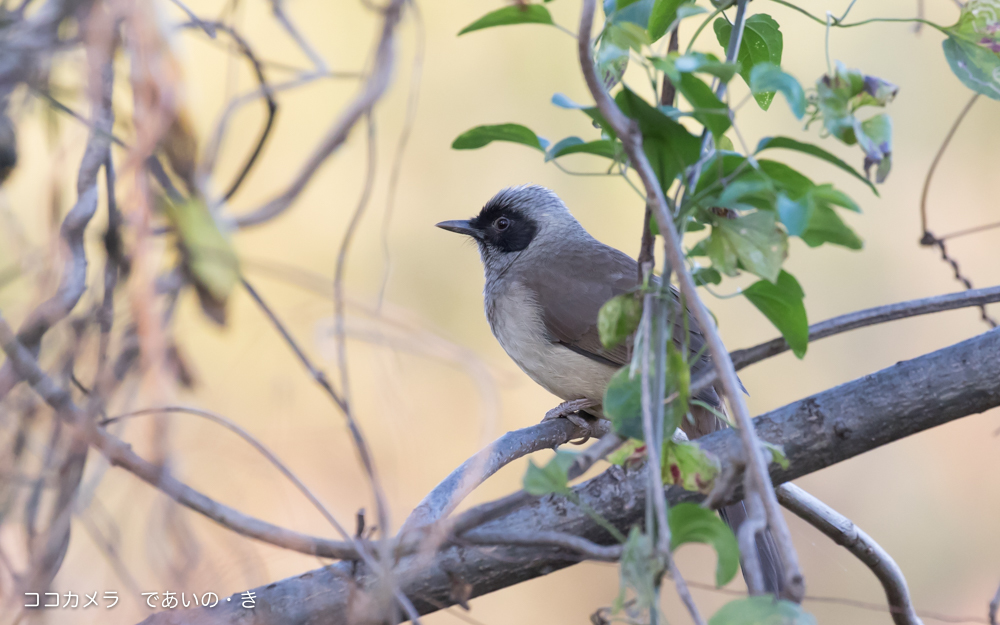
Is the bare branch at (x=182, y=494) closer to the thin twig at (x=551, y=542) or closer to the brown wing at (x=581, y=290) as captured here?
the thin twig at (x=551, y=542)

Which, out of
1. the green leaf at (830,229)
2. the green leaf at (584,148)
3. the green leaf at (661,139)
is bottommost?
the green leaf at (830,229)

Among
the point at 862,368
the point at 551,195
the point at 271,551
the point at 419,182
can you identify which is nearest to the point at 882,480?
the point at 862,368

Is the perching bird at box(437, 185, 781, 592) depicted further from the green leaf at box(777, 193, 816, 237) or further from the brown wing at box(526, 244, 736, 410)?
the green leaf at box(777, 193, 816, 237)

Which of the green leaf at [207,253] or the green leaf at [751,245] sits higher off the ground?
the green leaf at [207,253]

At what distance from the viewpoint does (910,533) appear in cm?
621

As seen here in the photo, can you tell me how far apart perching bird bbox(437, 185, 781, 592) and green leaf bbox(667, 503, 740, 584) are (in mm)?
1799

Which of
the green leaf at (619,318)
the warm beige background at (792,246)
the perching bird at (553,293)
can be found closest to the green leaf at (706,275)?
the green leaf at (619,318)

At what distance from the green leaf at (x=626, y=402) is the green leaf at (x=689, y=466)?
0.09 m

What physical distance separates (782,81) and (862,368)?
5.84 m

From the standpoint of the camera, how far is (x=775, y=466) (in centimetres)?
186

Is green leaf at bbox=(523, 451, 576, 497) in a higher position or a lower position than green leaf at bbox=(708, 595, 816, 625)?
higher

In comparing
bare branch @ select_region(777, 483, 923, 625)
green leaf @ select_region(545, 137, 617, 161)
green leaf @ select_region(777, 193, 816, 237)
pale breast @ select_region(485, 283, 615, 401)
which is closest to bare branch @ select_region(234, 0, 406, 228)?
green leaf @ select_region(545, 137, 617, 161)

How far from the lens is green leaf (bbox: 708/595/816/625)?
957 mm

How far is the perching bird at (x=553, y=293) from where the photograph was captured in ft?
11.2
